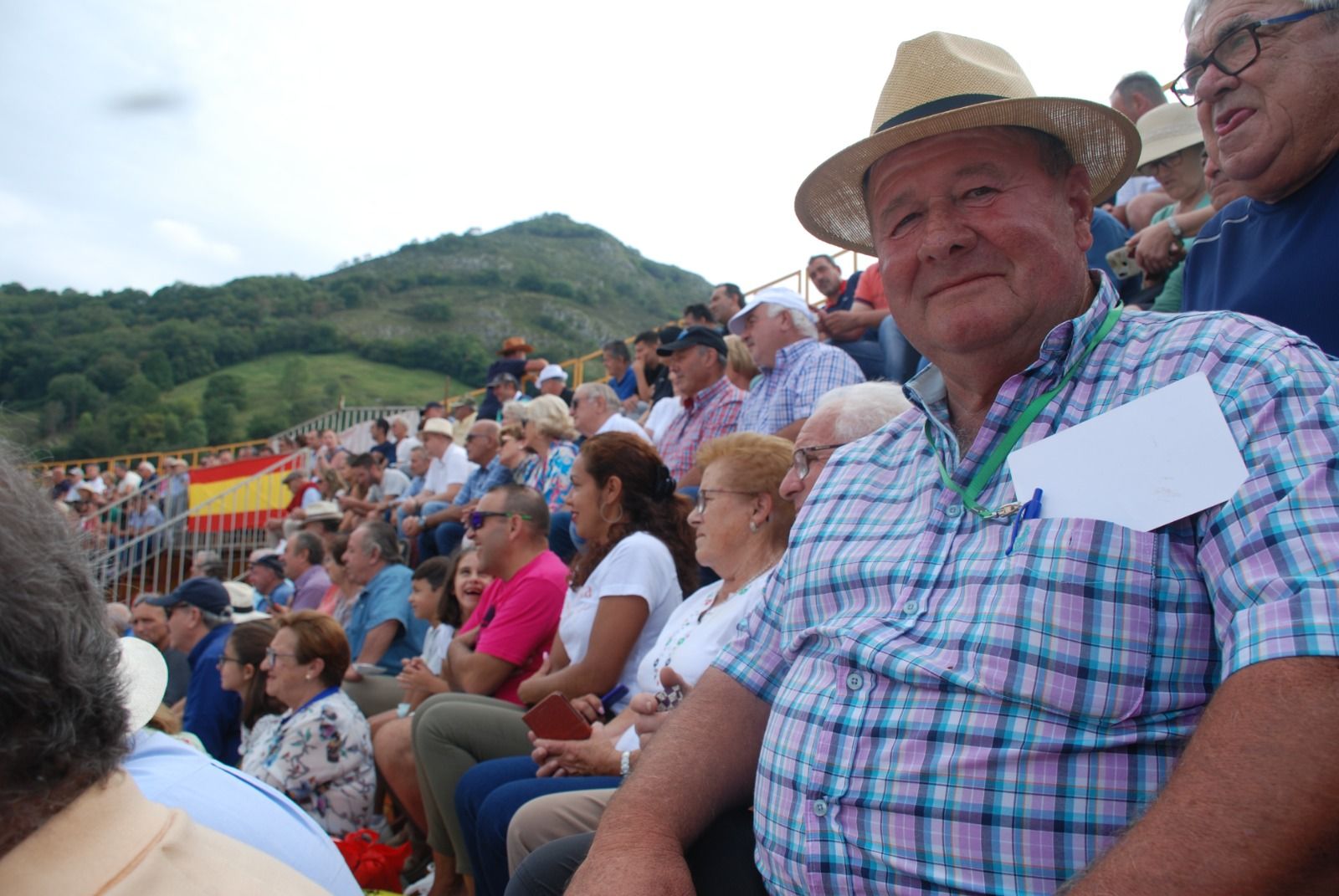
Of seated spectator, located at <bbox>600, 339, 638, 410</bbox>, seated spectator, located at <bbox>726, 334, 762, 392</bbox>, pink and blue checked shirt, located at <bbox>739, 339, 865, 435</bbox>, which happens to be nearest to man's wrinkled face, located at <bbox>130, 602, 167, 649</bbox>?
seated spectator, located at <bbox>726, 334, 762, 392</bbox>

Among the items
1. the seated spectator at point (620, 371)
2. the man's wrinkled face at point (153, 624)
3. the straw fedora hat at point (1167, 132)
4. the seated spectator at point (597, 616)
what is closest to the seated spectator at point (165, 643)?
the man's wrinkled face at point (153, 624)

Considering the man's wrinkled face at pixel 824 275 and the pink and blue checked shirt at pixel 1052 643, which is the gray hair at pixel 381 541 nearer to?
the man's wrinkled face at pixel 824 275

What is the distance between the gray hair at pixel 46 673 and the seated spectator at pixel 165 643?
6086mm

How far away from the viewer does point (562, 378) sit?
10.9 m

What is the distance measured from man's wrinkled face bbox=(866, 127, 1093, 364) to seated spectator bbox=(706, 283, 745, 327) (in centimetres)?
769

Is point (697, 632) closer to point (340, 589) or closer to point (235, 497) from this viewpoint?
point (340, 589)

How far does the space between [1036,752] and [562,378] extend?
9748 millimetres

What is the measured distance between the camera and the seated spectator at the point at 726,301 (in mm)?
9742

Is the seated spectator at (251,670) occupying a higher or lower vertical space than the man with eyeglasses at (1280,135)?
lower

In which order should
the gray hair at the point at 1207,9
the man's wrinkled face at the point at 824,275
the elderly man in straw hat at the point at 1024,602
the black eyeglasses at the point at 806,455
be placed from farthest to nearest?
1. the man's wrinkled face at the point at 824,275
2. the black eyeglasses at the point at 806,455
3. the gray hair at the point at 1207,9
4. the elderly man in straw hat at the point at 1024,602

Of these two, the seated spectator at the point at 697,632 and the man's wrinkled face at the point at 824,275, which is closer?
the seated spectator at the point at 697,632

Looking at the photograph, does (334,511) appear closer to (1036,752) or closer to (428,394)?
(1036,752)

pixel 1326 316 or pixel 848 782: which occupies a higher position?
pixel 1326 316

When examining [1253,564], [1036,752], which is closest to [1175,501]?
[1253,564]
